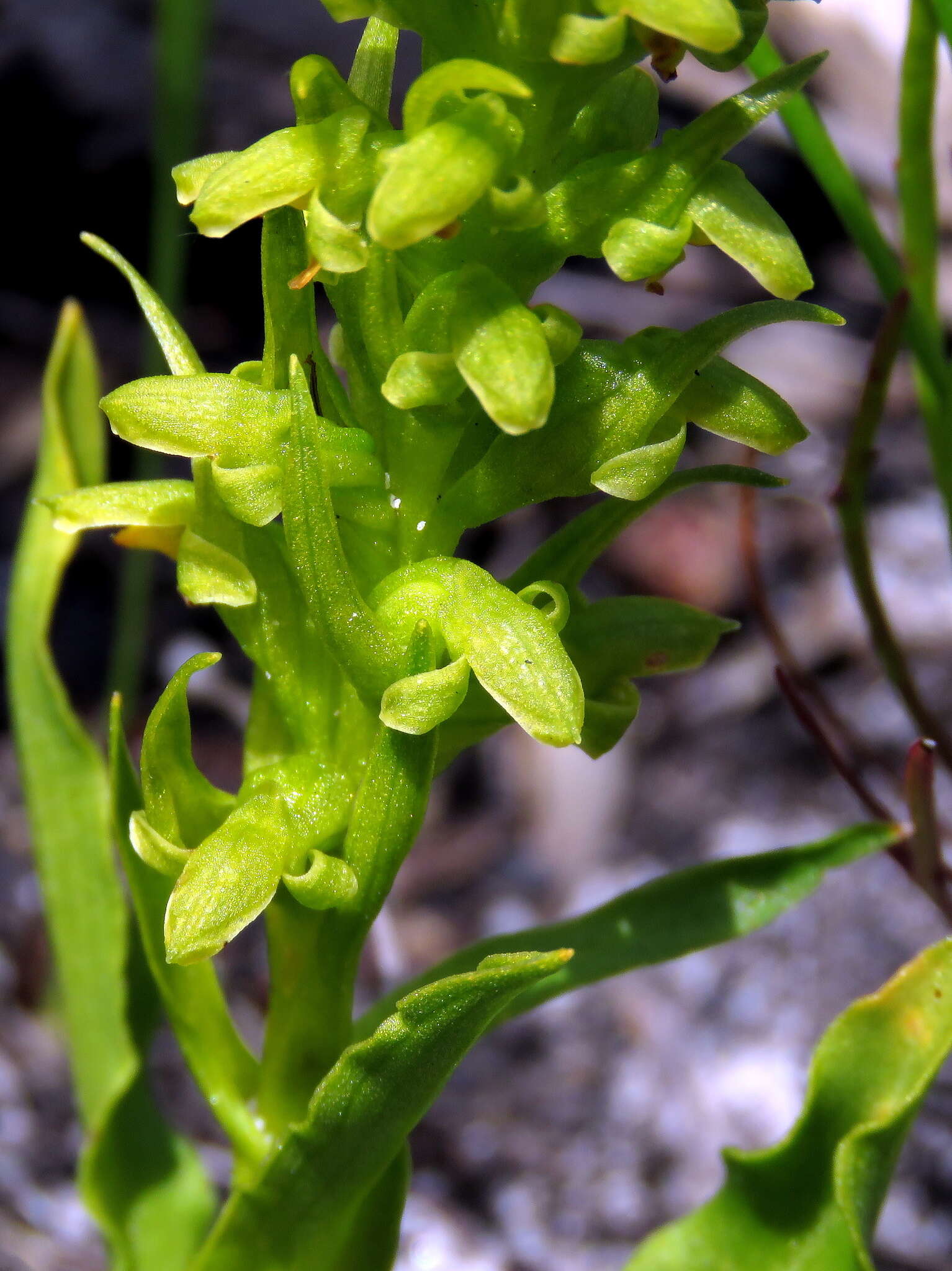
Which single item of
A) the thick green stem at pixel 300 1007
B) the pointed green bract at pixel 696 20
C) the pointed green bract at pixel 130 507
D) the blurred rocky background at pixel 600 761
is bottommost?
the blurred rocky background at pixel 600 761

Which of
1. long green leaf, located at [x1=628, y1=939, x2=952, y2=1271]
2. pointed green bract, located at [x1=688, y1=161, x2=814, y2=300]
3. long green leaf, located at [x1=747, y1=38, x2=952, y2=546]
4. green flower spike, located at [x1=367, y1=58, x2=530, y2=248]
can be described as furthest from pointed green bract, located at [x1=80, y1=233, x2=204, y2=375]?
long green leaf, located at [x1=628, y1=939, x2=952, y2=1271]

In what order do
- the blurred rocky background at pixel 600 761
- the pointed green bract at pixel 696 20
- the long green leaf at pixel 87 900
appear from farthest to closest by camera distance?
1. the blurred rocky background at pixel 600 761
2. the long green leaf at pixel 87 900
3. the pointed green bract at pixel 696 20

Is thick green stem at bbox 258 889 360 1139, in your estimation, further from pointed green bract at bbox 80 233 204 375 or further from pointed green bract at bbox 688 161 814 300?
pointed green bract at bbox 688 161 814 300

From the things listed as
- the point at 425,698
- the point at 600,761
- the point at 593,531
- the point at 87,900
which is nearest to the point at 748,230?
the point at 593,531

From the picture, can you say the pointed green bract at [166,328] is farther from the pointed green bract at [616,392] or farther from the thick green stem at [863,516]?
the thick green stem at [863,516]

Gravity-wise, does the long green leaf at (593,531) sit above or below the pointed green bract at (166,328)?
below

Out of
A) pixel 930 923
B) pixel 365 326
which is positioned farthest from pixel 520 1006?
pixel 930 923

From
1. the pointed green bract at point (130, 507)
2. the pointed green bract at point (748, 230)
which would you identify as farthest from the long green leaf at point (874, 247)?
the pointed green bract at point (130, 507)
